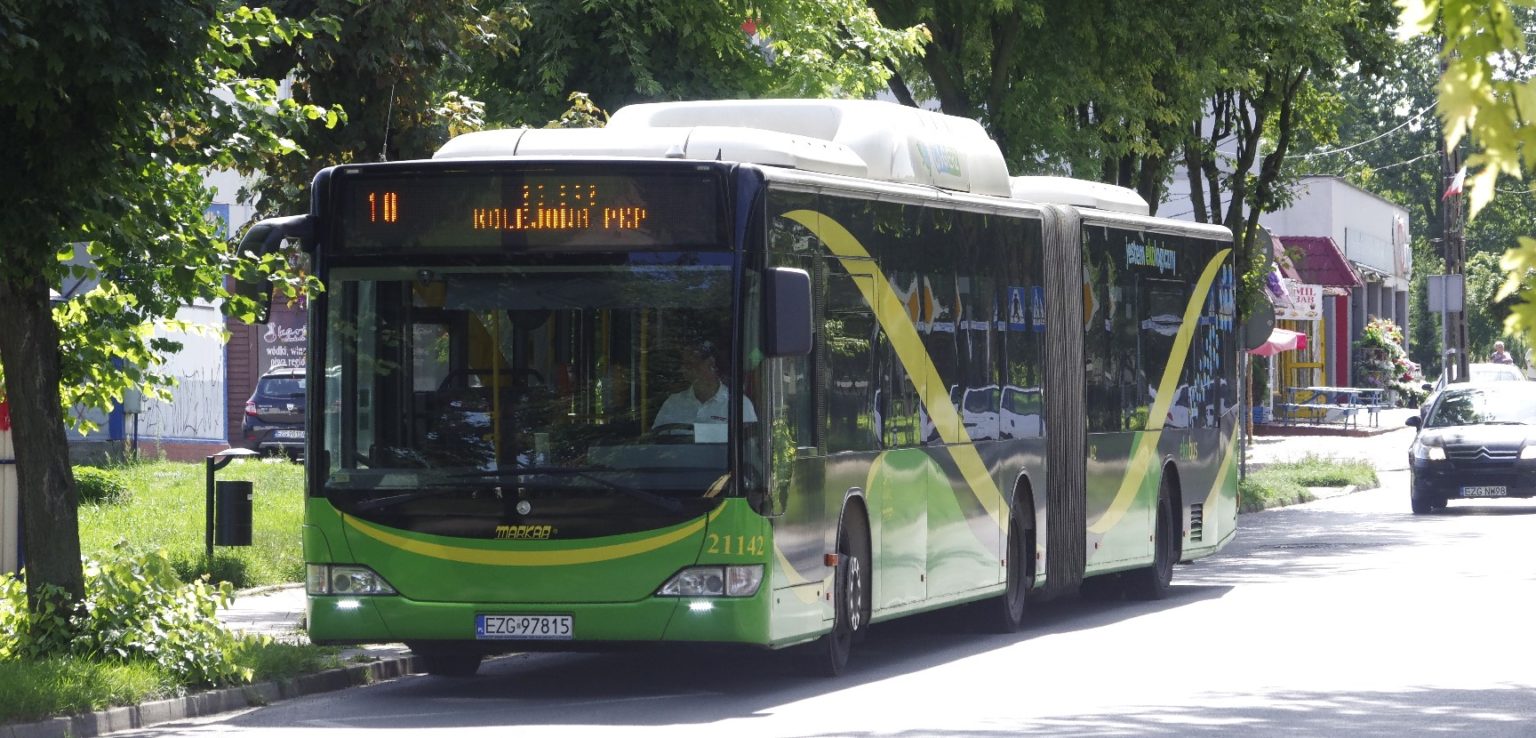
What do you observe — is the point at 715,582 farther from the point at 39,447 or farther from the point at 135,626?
the point at 39,447

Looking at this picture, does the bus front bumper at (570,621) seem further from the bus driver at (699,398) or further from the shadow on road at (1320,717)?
the shadow on road at (1320,717)

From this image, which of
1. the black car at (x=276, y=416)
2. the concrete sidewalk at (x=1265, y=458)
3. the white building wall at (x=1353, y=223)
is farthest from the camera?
the white building wall at (x=1353, y=223)

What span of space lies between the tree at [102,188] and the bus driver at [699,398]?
8.05 feet

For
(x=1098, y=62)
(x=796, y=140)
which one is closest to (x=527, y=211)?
(x=796, y=140)

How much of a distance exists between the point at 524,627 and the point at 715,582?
978 millimetres

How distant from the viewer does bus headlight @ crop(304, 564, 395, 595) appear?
42.4ft

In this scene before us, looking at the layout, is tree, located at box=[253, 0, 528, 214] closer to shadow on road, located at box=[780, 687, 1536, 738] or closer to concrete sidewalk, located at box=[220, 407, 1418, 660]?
concrete sidewalk, located at box=[220, 407, 1418, 660]

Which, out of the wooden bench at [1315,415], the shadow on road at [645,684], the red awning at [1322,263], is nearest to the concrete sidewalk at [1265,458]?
the wooden bench at [1315,415]

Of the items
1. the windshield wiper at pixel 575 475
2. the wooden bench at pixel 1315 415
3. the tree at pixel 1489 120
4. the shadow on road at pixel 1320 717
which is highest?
the tree at pixel 1489 120

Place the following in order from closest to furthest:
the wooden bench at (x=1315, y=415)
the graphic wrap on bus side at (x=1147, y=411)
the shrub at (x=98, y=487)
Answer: the graphic wrap on bus side at (x=1147, y=411) → the shrub at (x=98, y=487) → the wooden bench at (x=1315, y=415)

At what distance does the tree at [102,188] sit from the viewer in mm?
11742

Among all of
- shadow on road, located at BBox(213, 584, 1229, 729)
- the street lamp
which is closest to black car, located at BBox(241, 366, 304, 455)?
the street lamp

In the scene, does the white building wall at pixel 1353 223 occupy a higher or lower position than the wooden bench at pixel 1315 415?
higher

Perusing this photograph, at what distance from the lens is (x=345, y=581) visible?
12969 millimetres
